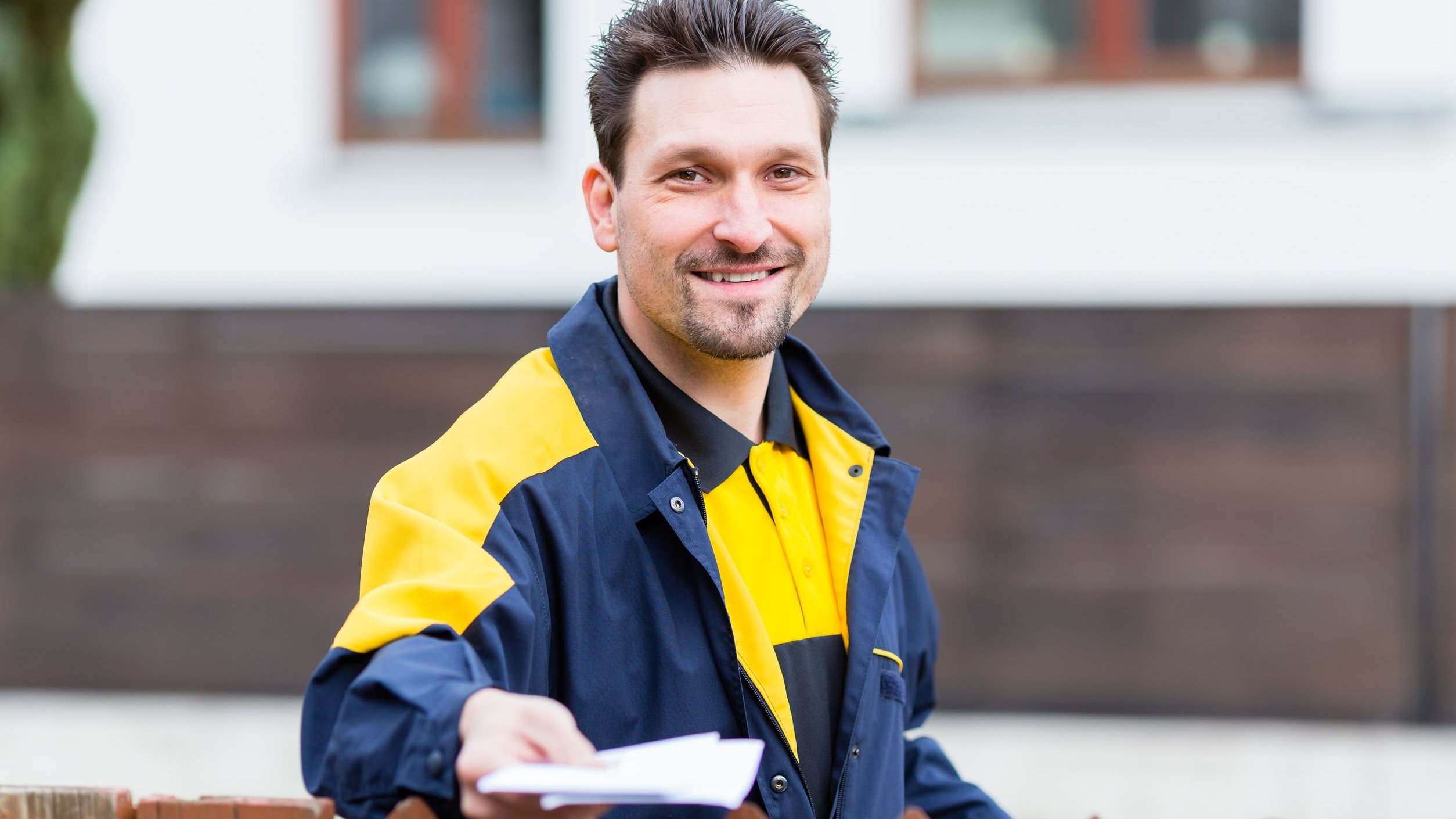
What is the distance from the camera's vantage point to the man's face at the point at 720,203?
165 cm

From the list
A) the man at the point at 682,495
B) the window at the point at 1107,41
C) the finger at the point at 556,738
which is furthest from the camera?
the window at the point at 1107,41

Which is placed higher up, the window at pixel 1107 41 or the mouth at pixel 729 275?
the window at pixel 1107 41

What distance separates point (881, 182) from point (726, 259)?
183 inches

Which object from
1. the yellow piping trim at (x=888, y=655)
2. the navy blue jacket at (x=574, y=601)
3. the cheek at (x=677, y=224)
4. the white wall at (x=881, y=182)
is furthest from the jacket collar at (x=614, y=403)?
the white wall at (x=881, y=182)

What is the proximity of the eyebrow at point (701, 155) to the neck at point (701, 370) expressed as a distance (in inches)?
7.8

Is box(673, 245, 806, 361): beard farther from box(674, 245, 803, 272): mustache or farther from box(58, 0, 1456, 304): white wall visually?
box(58, 0, 1456, 304): white wall

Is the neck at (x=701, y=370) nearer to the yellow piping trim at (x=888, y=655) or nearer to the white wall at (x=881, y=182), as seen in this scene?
the yellow piping trim at (x=888, y=655)

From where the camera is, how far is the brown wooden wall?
16.8ft

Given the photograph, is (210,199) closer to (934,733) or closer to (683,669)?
(934,733)

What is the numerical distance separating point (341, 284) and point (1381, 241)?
4.65m

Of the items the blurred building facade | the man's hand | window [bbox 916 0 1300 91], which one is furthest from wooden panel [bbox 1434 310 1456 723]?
the man's hand

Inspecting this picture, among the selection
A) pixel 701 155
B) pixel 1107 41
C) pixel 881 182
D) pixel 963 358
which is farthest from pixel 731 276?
pixel 1107 41

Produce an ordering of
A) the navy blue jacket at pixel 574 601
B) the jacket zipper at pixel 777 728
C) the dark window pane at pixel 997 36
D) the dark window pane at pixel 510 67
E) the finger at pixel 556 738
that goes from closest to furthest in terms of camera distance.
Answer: the finger at pixel 556 738
the navy blue jacket at pixel 574 601
the jacket zipper at pixel 777 728
the dark window pane at pixel 997 36
the dark window pane at pixel 510 67

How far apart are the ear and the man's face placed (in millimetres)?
82
